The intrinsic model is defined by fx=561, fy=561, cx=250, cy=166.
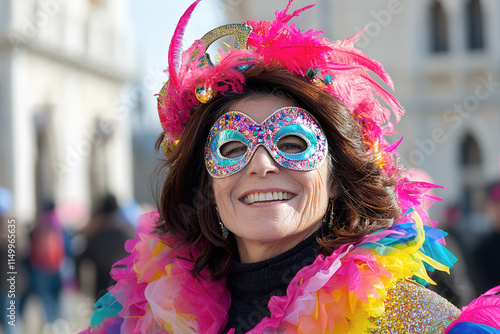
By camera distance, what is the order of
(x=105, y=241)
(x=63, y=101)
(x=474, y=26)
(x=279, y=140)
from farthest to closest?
(x=474, y=26) → (x=63, y=101) → (x=105, y=241) → (x=279, y=140)

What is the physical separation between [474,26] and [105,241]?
454 inches

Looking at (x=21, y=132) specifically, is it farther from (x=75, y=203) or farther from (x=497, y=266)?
(x=497, y=266)

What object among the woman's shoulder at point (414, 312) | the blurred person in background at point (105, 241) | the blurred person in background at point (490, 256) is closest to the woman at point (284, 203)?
the woman's shoulder at point (414, 312)

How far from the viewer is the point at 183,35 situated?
200 centimetres

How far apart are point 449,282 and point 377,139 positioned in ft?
5.48

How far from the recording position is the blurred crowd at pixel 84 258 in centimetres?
415

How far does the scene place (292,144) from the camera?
182 cm

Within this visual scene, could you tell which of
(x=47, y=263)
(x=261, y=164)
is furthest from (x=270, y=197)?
(x=47, y=263)

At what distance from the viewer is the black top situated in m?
1.81

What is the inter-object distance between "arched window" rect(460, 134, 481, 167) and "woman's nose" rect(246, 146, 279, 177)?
12356 mm

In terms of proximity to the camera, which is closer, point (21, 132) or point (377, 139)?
point (377, 139)

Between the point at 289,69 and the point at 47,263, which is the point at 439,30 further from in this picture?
the point at 289,69

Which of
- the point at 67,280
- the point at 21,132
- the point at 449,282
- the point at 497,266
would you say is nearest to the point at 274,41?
the point at 449,282

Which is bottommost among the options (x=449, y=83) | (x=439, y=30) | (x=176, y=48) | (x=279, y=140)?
(x=279, y=140)
